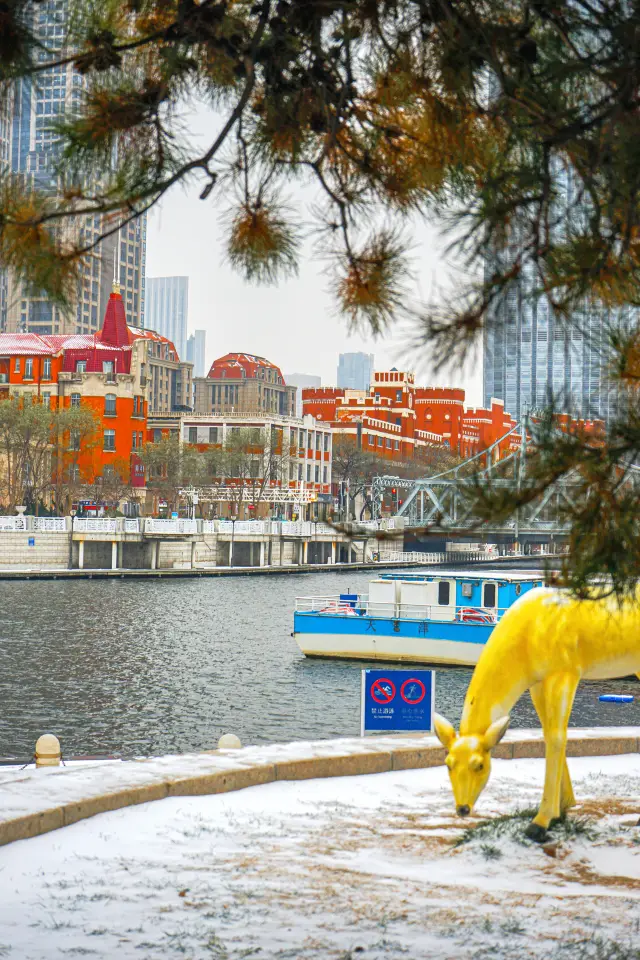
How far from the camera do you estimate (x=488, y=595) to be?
35219 millimetres

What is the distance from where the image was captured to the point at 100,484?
80.2 meters

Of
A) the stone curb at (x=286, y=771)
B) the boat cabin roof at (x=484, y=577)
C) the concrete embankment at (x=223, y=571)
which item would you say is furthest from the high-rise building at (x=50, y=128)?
the concrete embankment at (x=223, y=571)

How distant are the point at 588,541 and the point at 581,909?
314 centimetres

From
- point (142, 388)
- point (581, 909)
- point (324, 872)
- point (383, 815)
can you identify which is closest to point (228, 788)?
point (383, 815)

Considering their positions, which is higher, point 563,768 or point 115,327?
point 115,327

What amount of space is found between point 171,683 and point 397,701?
57.8 ft

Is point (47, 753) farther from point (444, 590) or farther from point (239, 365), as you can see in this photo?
point (239, 365)

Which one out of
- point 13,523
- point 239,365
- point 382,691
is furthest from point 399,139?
point 239,365

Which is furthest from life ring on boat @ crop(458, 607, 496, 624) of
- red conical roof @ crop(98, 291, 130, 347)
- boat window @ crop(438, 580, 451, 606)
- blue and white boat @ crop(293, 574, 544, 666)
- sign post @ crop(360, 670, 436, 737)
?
red conical roof @ crop(98, 291, 130, 347)

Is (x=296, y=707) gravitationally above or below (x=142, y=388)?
below

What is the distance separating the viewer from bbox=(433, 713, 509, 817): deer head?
25.6 ft

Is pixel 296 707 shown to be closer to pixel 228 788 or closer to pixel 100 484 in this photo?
pixel 228 788

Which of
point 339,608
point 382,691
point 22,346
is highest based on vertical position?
point 22,346

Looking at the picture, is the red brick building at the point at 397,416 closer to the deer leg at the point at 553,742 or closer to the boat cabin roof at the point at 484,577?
the boat cabin roof at the point at 484,577
